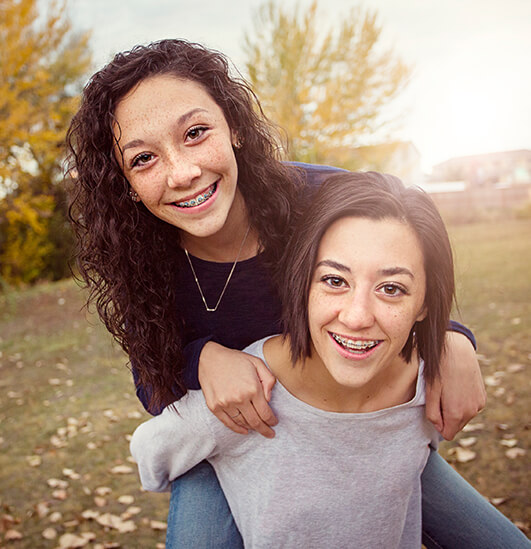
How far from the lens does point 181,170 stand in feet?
5.83

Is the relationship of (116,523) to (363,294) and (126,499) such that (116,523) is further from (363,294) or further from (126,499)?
(363,294)

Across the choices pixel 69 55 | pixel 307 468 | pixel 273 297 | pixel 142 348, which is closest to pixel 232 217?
pixel 273 297

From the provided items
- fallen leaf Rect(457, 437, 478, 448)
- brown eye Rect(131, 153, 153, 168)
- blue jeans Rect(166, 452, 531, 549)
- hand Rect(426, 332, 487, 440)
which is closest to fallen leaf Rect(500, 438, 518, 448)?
fallen leaf Rect(457, 437, 478, 448)

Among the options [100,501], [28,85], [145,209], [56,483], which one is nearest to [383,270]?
[145,209]

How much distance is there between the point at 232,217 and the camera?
7.25 feet

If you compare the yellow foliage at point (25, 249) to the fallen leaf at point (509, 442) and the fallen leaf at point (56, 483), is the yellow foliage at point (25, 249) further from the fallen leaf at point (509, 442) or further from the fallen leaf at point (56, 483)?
the fallen leaf at point (509, 442)

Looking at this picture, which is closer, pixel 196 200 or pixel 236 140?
pixel 196 200

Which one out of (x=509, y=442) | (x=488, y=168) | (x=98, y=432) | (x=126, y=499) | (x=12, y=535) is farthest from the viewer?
(x=488, y=168)

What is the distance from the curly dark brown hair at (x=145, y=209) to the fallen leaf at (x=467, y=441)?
107 inches

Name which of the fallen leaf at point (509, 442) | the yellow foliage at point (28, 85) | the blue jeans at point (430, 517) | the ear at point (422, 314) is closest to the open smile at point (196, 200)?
the ear at point (422, 314)

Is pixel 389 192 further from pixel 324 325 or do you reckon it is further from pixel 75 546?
pixel 75 546

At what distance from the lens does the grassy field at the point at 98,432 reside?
366cm

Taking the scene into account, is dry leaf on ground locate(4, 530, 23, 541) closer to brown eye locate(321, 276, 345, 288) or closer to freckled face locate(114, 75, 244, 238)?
freckled face locate(114, 75, 244, 238)

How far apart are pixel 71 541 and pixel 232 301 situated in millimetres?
2280
